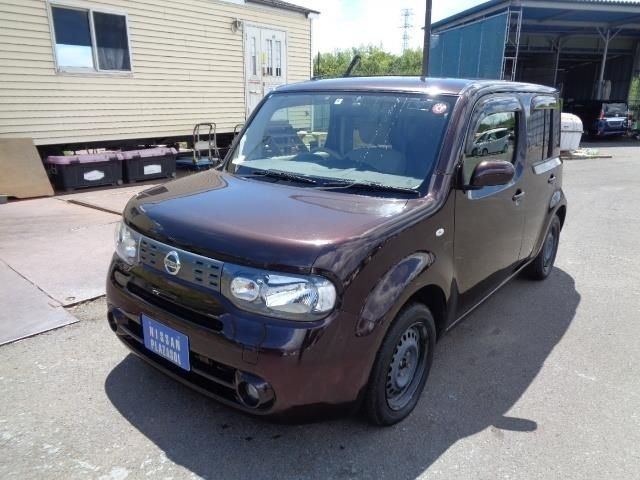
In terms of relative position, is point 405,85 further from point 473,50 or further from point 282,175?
point 473,50

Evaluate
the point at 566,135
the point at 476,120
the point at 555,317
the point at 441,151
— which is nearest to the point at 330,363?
the point at 441,151

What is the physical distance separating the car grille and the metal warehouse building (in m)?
19.0

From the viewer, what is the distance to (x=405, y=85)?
3.19m

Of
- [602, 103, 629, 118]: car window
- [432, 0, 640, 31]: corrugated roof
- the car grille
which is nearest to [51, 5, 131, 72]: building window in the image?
the car grille

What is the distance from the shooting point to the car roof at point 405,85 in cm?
308

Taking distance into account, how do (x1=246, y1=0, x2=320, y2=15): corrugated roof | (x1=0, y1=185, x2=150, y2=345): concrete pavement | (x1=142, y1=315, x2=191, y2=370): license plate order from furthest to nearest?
(x1=246, y1=0, x2=320, y2=15): corrugated roof → (x1=0, y1=185, x2=150, y2=345): concrete pavement → (x1=142, y1=315, x2=191, y2=370): license plate

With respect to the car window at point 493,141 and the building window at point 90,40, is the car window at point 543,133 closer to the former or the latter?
the car window at point 493,141

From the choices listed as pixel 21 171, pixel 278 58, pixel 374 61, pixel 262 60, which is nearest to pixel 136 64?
pixel 21 171

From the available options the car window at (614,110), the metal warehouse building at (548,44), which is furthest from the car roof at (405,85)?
the car window at (614,110)

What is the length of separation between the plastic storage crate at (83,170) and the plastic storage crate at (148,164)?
224 mm

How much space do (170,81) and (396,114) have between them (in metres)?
8.80

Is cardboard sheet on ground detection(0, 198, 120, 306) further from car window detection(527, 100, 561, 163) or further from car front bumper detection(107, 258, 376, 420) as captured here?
car window detection(527, 100, 561, 163)

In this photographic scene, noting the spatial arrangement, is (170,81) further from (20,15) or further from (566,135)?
(566,135)

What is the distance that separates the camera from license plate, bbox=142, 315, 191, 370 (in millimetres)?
2314
